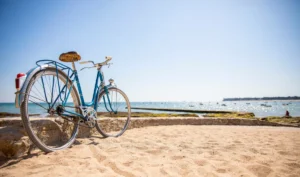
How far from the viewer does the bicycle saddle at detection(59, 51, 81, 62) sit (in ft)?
10.0

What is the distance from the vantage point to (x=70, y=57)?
3100mm

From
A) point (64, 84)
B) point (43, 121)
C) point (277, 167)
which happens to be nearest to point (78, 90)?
point (64, 84)

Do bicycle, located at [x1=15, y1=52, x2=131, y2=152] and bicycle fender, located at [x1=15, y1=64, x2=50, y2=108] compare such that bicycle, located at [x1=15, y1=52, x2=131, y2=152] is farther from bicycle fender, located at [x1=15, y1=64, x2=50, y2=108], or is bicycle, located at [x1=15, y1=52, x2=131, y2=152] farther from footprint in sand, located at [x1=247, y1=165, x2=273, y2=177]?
footprint in sand, located at [x1=247, y1=165, x2=273, y2=177]

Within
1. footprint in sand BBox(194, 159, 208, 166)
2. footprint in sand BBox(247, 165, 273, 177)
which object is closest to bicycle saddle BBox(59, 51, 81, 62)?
footprint in sand BBox(194, 159, 208, 166)

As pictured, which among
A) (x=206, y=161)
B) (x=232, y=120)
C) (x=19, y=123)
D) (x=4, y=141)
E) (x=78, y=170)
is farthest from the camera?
(x=232, y=120)

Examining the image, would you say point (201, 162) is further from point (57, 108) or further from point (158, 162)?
point (57, 108)

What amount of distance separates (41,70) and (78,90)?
2.91ft

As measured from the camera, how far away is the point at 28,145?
7.96 feet

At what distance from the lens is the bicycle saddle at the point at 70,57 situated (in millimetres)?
3052

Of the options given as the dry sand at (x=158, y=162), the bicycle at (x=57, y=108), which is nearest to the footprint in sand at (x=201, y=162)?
the dry sand at (x=158, y=162)

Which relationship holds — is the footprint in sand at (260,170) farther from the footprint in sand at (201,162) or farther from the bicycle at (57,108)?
the bicycle at (57,108)

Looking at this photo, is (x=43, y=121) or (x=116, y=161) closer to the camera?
(x=116, y=161)

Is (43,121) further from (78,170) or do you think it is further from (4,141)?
(78,170)

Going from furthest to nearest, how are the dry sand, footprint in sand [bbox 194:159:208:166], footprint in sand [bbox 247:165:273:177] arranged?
footprint in sand [bbox 194:159:208:166]
footprint in sand [bbox 247:165:273:177]
the dry sand
